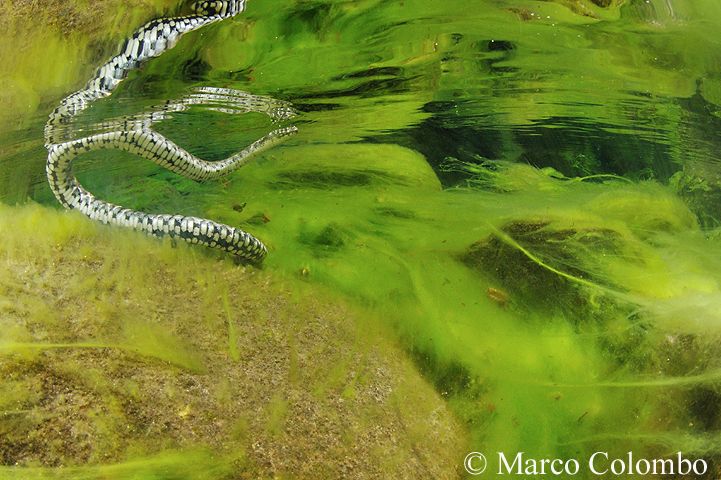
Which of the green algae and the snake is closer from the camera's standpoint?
the green algae

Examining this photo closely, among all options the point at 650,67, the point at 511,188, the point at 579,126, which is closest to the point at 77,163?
the point at 511,188

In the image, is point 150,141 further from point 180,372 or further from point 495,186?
point 495,186

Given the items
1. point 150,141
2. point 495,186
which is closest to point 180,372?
point 150,141

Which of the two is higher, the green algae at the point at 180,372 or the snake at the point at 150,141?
the snake at the point at 150,141

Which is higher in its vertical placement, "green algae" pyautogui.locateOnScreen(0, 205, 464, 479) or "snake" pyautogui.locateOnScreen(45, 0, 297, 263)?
"snake" pyautogui.locateOnScreen(45, 0, 297, 263)
